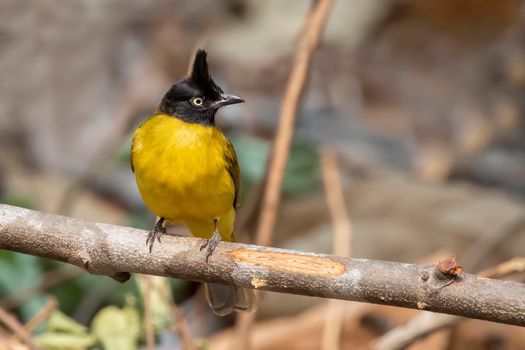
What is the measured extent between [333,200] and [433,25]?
347cm

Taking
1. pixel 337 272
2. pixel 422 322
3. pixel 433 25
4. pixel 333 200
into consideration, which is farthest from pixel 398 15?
pixel 337 272

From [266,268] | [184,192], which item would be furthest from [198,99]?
[266,268]

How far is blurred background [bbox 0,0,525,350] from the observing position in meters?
5.18

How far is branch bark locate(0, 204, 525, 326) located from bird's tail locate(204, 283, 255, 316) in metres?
0.69

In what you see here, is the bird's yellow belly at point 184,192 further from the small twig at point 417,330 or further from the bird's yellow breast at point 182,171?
the small twig at point 417,330

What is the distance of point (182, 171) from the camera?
2.80m

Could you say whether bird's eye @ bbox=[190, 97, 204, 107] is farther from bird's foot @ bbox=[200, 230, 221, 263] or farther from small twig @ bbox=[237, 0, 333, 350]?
bird's foot @ bbox=[200, 230, 221, 263]

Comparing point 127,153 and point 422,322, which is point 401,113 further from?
point 422,322

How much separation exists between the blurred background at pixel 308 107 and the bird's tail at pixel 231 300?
6.11 feet

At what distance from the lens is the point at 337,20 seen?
7.16m

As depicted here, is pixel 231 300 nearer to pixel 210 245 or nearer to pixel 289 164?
pixel 210 245

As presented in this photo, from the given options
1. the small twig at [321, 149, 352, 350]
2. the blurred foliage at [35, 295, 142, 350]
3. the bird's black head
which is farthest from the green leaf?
the small twig at [321, 149, 352, 350]

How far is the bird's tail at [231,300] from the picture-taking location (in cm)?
298

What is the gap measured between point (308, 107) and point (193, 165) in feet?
13.3
